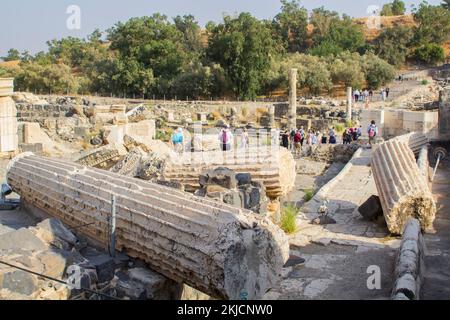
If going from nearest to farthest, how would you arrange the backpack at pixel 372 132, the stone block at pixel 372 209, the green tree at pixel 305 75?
the stone block at pixel 372 209 < the backpack at pixel 372 132 < the green tree at pixel 305 75

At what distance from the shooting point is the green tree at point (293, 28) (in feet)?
199

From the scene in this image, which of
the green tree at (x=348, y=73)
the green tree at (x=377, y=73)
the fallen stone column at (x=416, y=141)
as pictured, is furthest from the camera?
→ the green tree at (x=377, y=73)

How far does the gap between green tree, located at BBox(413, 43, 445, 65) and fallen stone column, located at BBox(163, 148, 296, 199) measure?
44.6 meters

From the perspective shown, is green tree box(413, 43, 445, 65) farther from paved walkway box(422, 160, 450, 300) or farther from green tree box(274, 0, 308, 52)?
paved walkway box(422, 160, 450, 300)

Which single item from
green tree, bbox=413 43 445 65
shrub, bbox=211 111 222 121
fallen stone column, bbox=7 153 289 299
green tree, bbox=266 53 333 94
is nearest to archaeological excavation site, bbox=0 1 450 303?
fallen stone column, bbox=7 153 289 299

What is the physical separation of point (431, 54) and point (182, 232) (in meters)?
50.3

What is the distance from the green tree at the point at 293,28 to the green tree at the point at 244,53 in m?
19.9

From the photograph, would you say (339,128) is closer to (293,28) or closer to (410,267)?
(410,267)

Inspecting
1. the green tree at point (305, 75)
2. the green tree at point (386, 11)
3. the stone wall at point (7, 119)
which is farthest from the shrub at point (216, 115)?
the green tree at point (386, 11)

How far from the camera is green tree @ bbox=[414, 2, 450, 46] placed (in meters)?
53.3

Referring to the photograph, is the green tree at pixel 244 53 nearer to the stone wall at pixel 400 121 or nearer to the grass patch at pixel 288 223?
the stone wall at pixel 400 121

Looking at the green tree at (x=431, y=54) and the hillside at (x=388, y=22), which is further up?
the hillside at (x=388, y=22)

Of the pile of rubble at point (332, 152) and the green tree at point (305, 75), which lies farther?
the green tree at point (305, 75)
